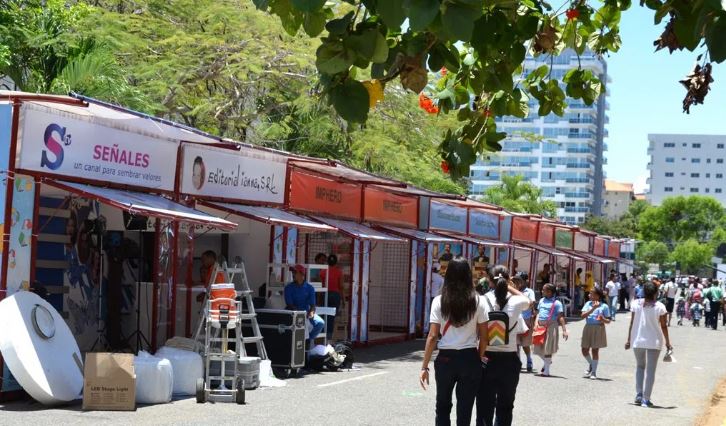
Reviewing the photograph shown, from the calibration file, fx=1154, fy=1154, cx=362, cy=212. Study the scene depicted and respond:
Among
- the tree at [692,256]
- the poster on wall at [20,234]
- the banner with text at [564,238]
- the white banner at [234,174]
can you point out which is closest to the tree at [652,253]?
the tree at [692,256]

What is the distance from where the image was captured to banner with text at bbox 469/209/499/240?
32.1 m

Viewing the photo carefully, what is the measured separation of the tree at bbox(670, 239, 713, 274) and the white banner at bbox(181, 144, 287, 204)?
119811mm

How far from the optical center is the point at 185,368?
47.0 feet

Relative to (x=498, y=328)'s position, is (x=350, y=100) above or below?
above

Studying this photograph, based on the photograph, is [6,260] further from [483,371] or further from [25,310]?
[483,371]

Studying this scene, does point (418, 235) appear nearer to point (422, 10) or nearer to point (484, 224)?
point (484, 224)

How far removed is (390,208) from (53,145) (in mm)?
12488

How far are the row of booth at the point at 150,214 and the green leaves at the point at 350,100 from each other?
9019mm

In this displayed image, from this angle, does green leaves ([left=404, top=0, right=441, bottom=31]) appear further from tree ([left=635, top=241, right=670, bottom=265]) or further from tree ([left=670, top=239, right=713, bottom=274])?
tree ([left=670, top=239, right=713, bottom=274])

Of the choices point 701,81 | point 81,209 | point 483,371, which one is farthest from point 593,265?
point 701,81

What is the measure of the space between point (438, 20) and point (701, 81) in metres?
1.76

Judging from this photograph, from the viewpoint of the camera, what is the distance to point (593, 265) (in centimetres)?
5503

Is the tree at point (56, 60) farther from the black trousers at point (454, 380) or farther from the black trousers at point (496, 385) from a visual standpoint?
the black trousers at point (454, 380)

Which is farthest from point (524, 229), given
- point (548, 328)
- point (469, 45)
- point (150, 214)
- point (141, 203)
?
point (469, 45)
